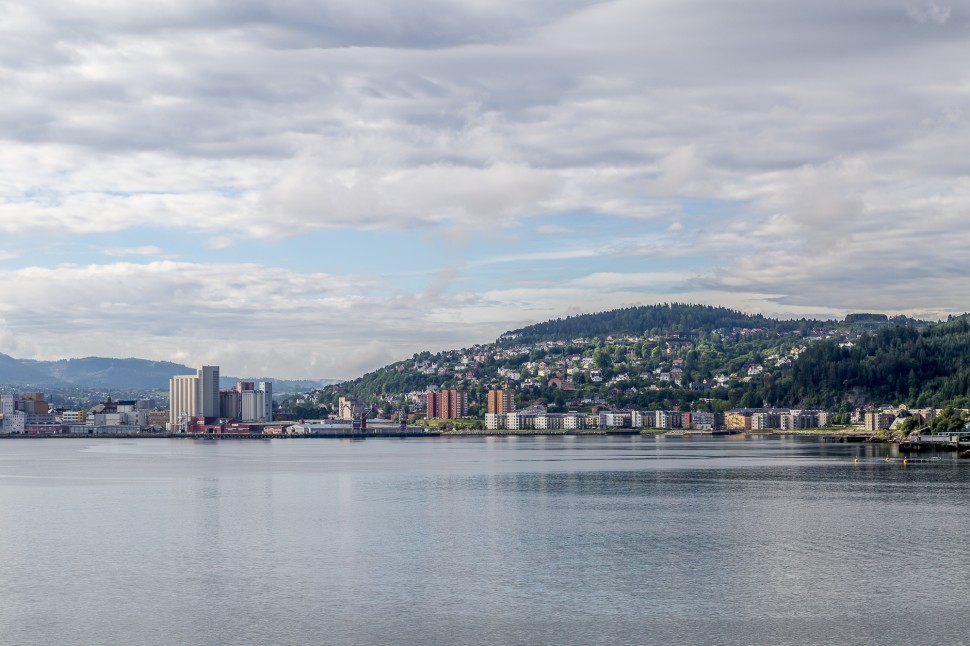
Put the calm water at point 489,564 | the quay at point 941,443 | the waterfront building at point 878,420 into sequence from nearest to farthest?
the calm water at point 489,564
the quay at point 941,443
the waterfront building at point 878,420

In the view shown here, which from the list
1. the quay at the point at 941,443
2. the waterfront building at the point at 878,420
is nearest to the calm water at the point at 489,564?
the quay at the point at 941,443

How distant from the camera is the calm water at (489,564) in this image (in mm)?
24422

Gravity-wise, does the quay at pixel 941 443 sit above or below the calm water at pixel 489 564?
below

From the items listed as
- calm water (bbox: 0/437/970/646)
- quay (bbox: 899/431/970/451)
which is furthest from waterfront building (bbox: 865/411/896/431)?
calm water (bbox: 0/437/970/646)

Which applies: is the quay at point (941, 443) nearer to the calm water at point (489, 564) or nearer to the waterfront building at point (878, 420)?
the waterfront building at point (878, 420)

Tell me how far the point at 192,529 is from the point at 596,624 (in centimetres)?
2106

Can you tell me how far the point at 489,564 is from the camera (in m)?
32.2

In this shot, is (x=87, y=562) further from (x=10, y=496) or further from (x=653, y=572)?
(x=10, y=496)

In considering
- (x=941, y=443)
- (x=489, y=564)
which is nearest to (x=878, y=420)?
(x=941, y=443)

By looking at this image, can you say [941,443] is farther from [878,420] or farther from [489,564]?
[489,564]

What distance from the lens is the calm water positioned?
2442 cm

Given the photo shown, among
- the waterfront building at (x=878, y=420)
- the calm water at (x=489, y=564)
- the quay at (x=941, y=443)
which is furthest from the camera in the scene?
the waterfront building at (x=878, y=420)

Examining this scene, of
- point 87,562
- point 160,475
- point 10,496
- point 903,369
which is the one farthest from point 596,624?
point 903,369

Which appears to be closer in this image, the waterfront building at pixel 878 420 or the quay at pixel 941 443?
the quay at pixel 941 443
